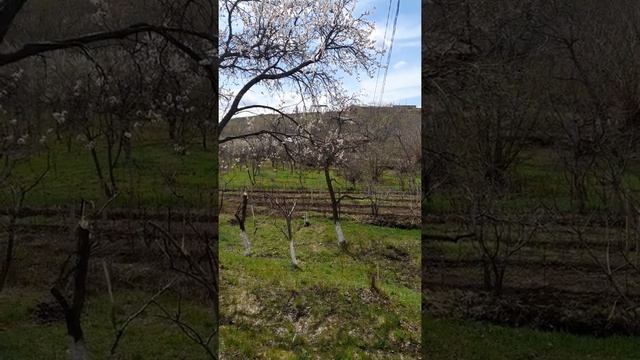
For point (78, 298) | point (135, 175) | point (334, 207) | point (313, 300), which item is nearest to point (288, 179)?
point (334, 207)

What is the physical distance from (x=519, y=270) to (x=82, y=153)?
12.3ft

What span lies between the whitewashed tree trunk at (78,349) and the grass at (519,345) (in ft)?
9.16

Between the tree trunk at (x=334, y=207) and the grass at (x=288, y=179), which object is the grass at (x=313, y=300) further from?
the grass at (x=288, y=179)

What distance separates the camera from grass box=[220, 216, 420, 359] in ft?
16.4

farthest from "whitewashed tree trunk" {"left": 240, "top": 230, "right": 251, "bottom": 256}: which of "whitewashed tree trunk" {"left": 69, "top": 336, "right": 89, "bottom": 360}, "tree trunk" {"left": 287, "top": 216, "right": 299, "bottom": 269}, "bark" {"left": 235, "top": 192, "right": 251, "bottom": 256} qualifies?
"whitewashed tree trunk" {"left": 69, "top": 336, "right": 89, "bottom": 360}

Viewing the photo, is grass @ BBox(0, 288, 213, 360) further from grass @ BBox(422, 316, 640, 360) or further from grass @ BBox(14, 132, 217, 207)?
grass @ BBox(422, 316, 640, 360)

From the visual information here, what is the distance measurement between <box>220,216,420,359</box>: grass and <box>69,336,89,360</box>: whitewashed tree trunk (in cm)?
139

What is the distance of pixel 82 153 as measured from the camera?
4.01 meters

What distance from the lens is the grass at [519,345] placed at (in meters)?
4.39

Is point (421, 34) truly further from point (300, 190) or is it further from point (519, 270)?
point (519, 270)

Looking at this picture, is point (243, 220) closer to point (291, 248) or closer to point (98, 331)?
point (291, 248)

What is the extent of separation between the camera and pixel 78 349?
12.6ft

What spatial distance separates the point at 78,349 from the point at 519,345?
3.51 m

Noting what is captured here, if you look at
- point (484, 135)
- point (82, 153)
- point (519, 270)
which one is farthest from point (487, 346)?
point (82, 153)
